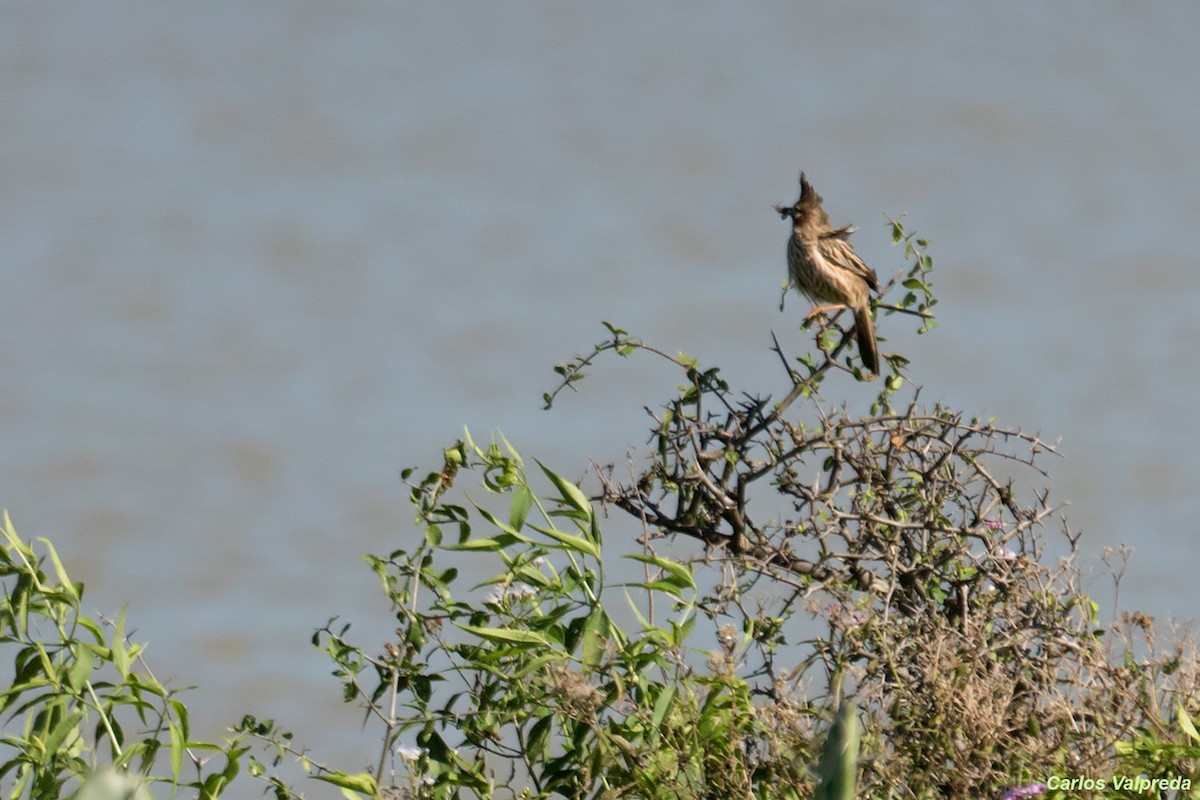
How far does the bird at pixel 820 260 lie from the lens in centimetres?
607

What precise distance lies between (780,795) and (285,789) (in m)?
1.19

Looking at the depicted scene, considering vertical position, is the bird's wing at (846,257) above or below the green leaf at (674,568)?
above

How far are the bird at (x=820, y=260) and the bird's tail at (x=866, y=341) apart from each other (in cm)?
67

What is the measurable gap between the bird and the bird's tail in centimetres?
67

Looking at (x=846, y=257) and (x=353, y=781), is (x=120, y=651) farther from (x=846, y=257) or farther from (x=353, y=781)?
(x=846, y=257)

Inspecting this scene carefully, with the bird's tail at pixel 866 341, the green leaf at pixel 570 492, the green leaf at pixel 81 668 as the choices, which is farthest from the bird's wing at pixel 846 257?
the green leaf at pixel 81 668

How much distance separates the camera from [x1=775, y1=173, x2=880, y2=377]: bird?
6.07m

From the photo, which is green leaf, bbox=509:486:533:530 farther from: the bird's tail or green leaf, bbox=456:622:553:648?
the bird's tail

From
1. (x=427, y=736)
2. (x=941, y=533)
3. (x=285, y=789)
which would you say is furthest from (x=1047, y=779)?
(x=285, y=789)

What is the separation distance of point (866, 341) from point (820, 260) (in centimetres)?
115

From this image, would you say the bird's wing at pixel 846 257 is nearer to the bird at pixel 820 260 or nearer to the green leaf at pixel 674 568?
the bird at pixel 820 260

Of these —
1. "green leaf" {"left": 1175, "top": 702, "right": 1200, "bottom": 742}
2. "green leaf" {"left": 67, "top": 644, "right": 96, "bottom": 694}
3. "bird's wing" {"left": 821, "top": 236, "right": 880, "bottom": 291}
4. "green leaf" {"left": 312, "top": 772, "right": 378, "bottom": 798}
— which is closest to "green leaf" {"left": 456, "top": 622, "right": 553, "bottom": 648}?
→ "green leaf" {"left": 312, "top": 772, "right": 378, "bottom": 798}

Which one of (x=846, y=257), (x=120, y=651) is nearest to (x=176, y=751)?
(x=120, y=651)

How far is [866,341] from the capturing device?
203 inches
